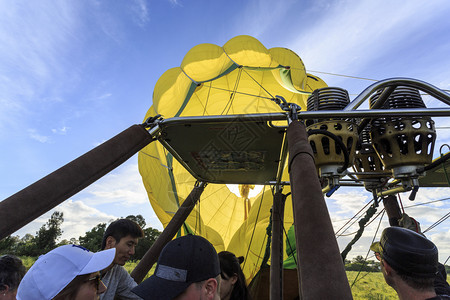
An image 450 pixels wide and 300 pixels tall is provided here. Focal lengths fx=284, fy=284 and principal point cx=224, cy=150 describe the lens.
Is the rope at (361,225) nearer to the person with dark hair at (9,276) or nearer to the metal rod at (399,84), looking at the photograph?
the metal rod at (399,84)

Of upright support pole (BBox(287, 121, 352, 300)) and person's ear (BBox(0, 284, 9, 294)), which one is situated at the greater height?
upright support pole (BBox(287, 121, 352, 300))

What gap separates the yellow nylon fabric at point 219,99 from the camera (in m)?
4.21

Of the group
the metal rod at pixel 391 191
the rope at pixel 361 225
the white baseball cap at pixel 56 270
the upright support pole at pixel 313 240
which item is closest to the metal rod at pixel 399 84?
the upright support pole at pixel 313 240

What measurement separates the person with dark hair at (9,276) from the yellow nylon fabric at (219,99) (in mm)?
2458

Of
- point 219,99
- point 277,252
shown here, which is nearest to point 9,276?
point 277,252

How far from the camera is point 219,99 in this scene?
4.88 meters

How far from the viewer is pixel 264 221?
5387 mm

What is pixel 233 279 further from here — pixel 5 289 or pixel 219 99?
pixel 219 99

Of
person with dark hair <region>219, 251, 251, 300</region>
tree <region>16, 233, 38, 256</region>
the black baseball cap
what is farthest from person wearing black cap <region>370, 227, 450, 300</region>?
tree <region>16, 233, 38, 256</region>

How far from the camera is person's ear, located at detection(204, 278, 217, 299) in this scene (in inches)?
33.0

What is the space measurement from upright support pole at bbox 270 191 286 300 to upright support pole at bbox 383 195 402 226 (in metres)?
1.05

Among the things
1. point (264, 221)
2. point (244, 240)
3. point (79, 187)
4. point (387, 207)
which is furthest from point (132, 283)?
point (264, 221)

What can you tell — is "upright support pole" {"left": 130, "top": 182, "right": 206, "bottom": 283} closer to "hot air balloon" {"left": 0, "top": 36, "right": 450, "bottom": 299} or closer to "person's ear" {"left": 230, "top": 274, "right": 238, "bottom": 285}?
"hot air balloon" {"left": 0, "top": 36, "right": 450, "bottom": 299}

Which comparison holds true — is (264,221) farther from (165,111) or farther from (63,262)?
(63,262)
